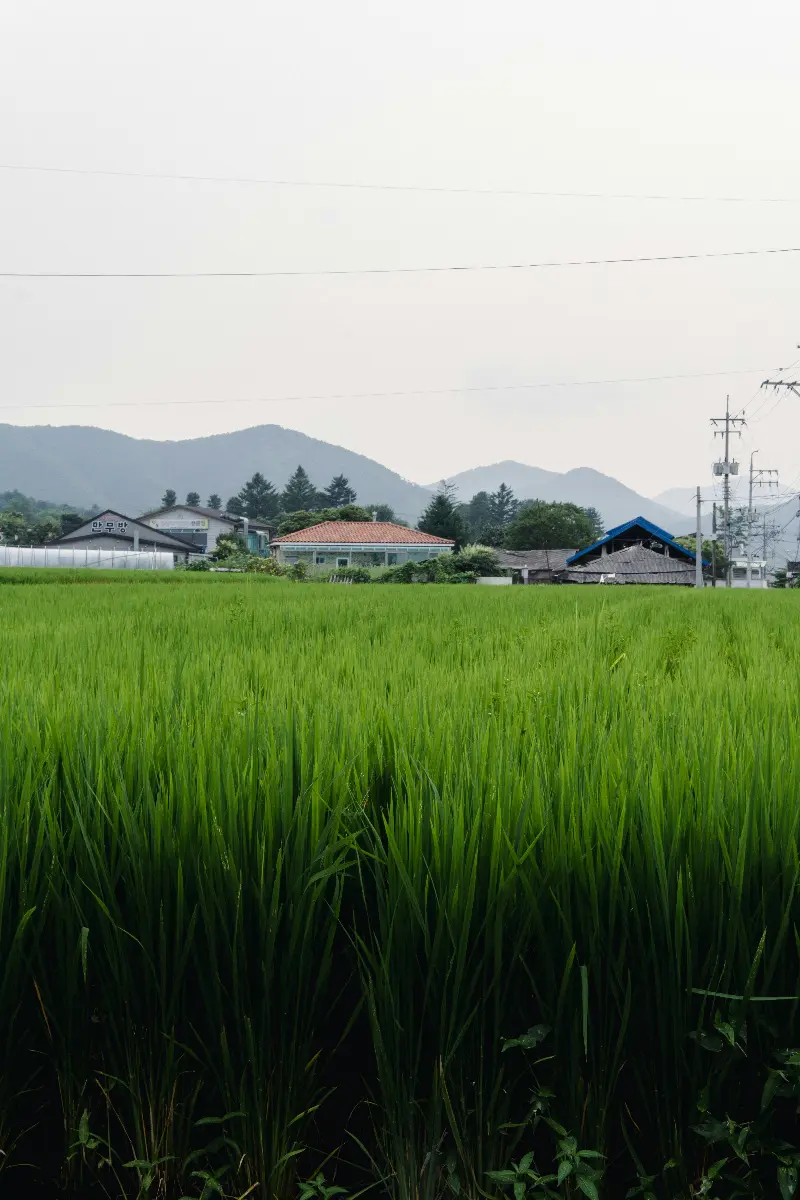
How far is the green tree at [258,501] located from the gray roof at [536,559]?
144 ft

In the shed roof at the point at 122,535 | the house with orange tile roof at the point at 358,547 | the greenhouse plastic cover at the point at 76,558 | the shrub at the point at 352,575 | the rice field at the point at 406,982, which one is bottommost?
the rice field at the point at 406,982

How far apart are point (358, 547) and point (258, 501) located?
54412mm

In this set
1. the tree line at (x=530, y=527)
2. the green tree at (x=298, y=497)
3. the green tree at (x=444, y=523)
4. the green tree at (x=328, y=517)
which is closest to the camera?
the green tree at (x=444, y=523)

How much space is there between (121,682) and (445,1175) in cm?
163

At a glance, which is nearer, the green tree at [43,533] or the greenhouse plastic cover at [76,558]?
the greenhouse plastic cover at [76,558]

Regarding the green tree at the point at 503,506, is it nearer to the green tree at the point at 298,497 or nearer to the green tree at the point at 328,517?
the green tree at the point at 298,497

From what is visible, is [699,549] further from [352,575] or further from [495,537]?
[495,537]

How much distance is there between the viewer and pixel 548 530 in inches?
3189

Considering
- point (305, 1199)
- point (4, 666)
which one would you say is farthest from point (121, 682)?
point (305, 1199)

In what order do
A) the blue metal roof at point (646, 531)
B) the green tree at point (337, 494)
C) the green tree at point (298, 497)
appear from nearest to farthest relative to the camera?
the blue metal roof at point (646, 531) < the green tree at point (298, 497) < the green tree at point (337, 494)

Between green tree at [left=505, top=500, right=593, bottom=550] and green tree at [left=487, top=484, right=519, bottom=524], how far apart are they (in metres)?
34.4

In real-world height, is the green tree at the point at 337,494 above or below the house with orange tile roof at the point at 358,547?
above

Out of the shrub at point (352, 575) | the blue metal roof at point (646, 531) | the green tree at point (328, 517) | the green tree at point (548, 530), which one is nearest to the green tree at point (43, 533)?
the green tree at point (328, 517)

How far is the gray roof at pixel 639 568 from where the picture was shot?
52.2 metres
